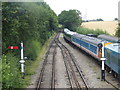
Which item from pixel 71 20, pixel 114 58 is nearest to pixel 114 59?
pixel 114 58

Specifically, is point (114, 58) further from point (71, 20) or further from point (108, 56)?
point (71, 20)

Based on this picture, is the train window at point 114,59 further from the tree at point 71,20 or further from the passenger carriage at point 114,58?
the tree at point 71,20

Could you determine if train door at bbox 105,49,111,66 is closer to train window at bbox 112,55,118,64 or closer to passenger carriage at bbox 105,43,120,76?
passenger carriage at bbox 105,43,120,76

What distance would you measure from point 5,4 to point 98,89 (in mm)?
8110

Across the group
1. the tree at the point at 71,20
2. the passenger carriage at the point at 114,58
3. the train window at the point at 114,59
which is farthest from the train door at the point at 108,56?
the tree at the point at 71,20

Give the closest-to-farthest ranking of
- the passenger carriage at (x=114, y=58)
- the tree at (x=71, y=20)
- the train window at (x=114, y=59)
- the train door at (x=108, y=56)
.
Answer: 1. the passenger carriage at (x=114, y=58)
2. the train window at (x=114, y=59)
3. the train door at (x=108, y=56)
4. the tree at (x=71, y=20)

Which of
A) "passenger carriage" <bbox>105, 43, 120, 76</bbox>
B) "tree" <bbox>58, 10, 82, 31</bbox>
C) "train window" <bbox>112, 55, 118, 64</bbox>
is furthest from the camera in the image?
"tree" <bbox>58, 10, 82, 31</bbox>

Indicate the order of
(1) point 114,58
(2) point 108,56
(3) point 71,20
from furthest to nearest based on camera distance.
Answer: (3) point 71,20
(2) point 108,56
(1) point 114,58

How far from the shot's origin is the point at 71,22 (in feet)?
286

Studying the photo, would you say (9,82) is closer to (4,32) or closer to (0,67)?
(0,67)

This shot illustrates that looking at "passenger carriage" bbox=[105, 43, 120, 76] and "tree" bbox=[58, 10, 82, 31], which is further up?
"tree" bbox=[58, 10, 82, 31]

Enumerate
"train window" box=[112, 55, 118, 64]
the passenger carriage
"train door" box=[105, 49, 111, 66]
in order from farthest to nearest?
"train door" box=[105, 49, 111, 66], "train window" box=[112, 55, 118, 64], the passenger carriage

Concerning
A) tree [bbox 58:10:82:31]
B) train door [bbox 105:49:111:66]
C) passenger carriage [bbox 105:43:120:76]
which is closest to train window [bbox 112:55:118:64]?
passenger carriage [bbox 105:43:120:76]

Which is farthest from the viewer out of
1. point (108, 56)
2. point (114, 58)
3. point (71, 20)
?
point (71, 20)
